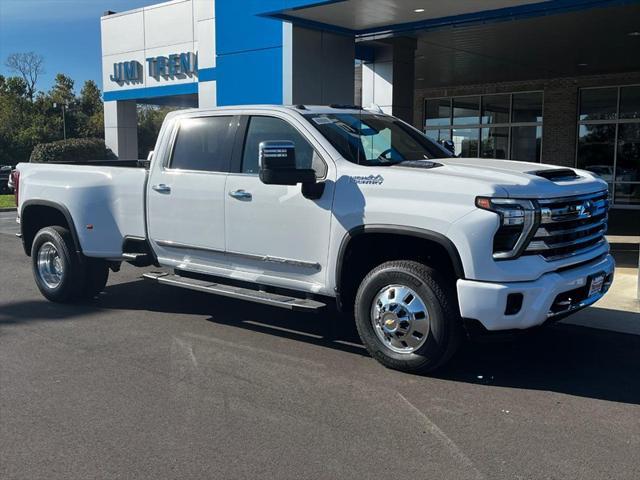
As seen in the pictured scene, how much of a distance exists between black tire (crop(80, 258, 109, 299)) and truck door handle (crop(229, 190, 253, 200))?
2.38m

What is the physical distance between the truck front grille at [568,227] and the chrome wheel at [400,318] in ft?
3.05

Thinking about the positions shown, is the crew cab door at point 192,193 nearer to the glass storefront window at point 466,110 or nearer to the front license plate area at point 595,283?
the front license plate area at point 595,283

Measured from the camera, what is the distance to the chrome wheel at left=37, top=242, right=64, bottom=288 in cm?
797

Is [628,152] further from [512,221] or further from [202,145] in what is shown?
[512,221]

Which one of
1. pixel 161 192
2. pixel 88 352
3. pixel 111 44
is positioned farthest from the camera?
pixel 111 44

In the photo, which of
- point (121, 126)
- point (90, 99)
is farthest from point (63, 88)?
point (121, 126)

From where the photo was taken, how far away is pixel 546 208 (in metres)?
4.89

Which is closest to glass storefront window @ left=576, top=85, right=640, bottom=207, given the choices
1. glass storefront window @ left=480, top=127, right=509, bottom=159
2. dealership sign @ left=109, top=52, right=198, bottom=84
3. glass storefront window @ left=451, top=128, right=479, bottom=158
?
glass storefront window @ left=480, top=127, right=509, bottom=159

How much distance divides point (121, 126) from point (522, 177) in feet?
69.2

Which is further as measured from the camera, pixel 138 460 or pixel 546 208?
pixel 546 208

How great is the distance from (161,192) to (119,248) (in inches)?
37.7

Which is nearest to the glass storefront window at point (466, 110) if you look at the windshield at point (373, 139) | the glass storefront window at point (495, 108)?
the glass storefront window at point (495, 108)

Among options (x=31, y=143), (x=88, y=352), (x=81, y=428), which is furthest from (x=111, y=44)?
(x=31, y=143)

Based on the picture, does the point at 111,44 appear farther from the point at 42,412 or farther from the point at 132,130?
the point at 42,412
